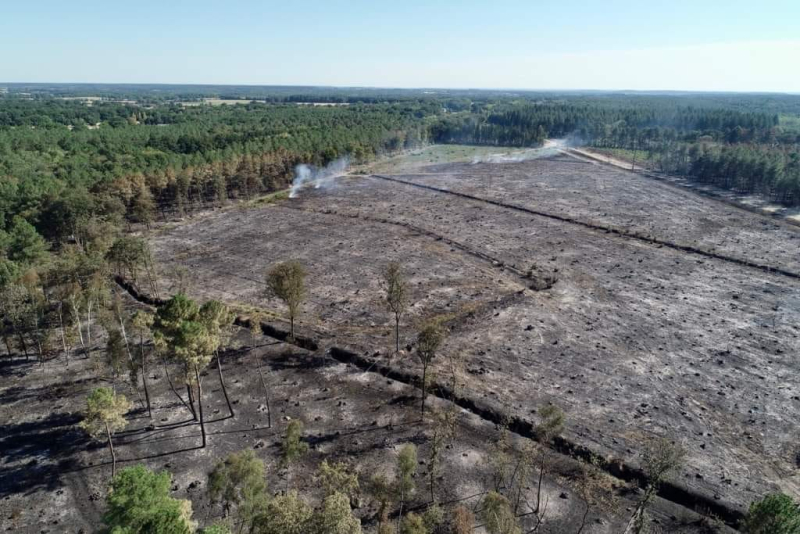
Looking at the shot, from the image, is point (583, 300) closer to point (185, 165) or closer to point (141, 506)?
point (141, 506)

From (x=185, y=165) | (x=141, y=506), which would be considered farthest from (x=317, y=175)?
(x=141, y=506)

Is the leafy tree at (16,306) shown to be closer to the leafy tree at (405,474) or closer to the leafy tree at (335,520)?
the leafy tree at (405,474)

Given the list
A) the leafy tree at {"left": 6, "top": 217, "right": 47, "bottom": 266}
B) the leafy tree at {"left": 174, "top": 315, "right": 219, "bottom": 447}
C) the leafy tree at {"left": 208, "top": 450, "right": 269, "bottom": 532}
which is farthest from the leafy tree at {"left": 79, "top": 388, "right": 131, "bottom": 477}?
the leafy tree at {"left": 6, "top": 217, "right": 47, "bottom": 266}

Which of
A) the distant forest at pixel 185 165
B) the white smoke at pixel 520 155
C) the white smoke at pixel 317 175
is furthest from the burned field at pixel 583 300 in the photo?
the white smoke at pixel 520 155

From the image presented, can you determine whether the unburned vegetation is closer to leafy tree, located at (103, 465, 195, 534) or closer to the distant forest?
leafy tree, located at (103, 465, 195, 534)

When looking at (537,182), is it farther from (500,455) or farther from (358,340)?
(500,455)

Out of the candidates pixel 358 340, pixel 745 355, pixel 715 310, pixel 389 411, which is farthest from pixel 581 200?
pixel 389 411
